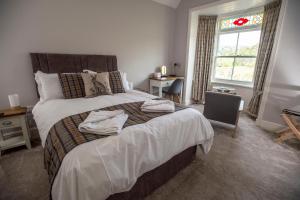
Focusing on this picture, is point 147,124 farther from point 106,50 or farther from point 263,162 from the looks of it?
point 106,50

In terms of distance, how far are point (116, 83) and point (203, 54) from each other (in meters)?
2.82

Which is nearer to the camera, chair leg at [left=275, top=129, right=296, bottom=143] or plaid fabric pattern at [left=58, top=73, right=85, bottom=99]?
plaid fabric pattern at [left=58, top=73, right=85, bottom=99]

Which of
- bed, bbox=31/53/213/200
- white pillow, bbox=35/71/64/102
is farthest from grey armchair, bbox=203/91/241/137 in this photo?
white pillow, bbox=35/71/64/102

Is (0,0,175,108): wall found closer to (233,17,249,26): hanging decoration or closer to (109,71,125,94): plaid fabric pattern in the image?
(109,71,125,94): plaid fabric pattern

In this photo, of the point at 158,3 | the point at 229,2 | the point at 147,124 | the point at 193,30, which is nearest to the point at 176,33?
the point at 193,30

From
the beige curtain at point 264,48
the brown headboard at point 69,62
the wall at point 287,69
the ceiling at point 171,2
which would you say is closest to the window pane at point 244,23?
the beige curtain at point 264,48

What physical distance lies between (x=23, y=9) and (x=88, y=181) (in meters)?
2.53

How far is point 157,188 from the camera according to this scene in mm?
1471

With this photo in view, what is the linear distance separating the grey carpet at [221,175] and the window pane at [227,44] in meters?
2.61

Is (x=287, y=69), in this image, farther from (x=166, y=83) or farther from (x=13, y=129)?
(x=13, y=129)

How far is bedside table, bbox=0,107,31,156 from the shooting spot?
1.87 metres

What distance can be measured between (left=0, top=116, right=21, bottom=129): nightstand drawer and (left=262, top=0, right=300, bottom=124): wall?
13.5 feet

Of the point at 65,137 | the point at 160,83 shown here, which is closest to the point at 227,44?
the point at 160,83

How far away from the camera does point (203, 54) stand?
4.09 m
